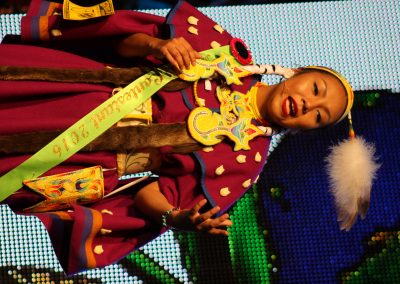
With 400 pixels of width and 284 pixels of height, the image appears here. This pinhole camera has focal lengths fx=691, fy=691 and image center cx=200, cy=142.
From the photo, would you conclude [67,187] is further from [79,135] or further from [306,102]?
[306,102]

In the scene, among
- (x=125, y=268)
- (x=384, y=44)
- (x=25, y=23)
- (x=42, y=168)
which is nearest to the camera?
(x=42, y=168)

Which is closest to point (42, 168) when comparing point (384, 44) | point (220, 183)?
point (220, 183)

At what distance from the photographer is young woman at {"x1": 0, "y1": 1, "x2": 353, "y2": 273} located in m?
1.50

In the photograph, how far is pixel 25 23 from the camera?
5.18 feet

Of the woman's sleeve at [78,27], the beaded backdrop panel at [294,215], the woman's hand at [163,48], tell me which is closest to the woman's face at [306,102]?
the woman's hand at [163,48]

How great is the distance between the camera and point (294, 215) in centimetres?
238

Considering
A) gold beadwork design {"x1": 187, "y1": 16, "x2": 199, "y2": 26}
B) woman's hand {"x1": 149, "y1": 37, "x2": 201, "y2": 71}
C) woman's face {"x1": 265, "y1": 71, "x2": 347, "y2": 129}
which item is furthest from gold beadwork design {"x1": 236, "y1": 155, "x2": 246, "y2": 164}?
gold beadwork design {"x1": 187, "y1": 16, "x2": 199, "y2": 26}

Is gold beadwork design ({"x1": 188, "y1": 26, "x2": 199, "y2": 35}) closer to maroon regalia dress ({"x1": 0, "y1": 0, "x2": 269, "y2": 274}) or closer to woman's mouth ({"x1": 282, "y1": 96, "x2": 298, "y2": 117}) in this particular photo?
maroon regalia dress ({"x1": 0, "y1": 0, "x2": 269, "y2": 274})

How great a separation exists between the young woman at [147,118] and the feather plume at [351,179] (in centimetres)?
14

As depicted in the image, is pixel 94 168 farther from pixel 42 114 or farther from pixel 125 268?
pixel 125 268

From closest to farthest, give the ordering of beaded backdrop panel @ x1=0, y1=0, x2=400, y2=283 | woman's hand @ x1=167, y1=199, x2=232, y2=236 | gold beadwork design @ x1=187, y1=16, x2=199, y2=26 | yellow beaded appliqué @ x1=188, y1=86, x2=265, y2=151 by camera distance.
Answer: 1. woman's hand @ x1=167, y1=199, x2=232, y2=236
2. yellow beaded appliqué @ x1=188, y1=86, x2=265, y2=151
3. gold beadwork design @ x1=187, y1=16, x2=199, y2=26
4. beaded backdrop panel @ x1=0, y1=0, x2=400, y2=283

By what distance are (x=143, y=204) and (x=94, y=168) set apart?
155 millimetres

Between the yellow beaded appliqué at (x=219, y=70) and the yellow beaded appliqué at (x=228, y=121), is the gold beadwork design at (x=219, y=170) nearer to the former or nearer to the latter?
the yellow beaded appliqué at (x=228, y=121)

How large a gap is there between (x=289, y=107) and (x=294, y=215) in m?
0.86
